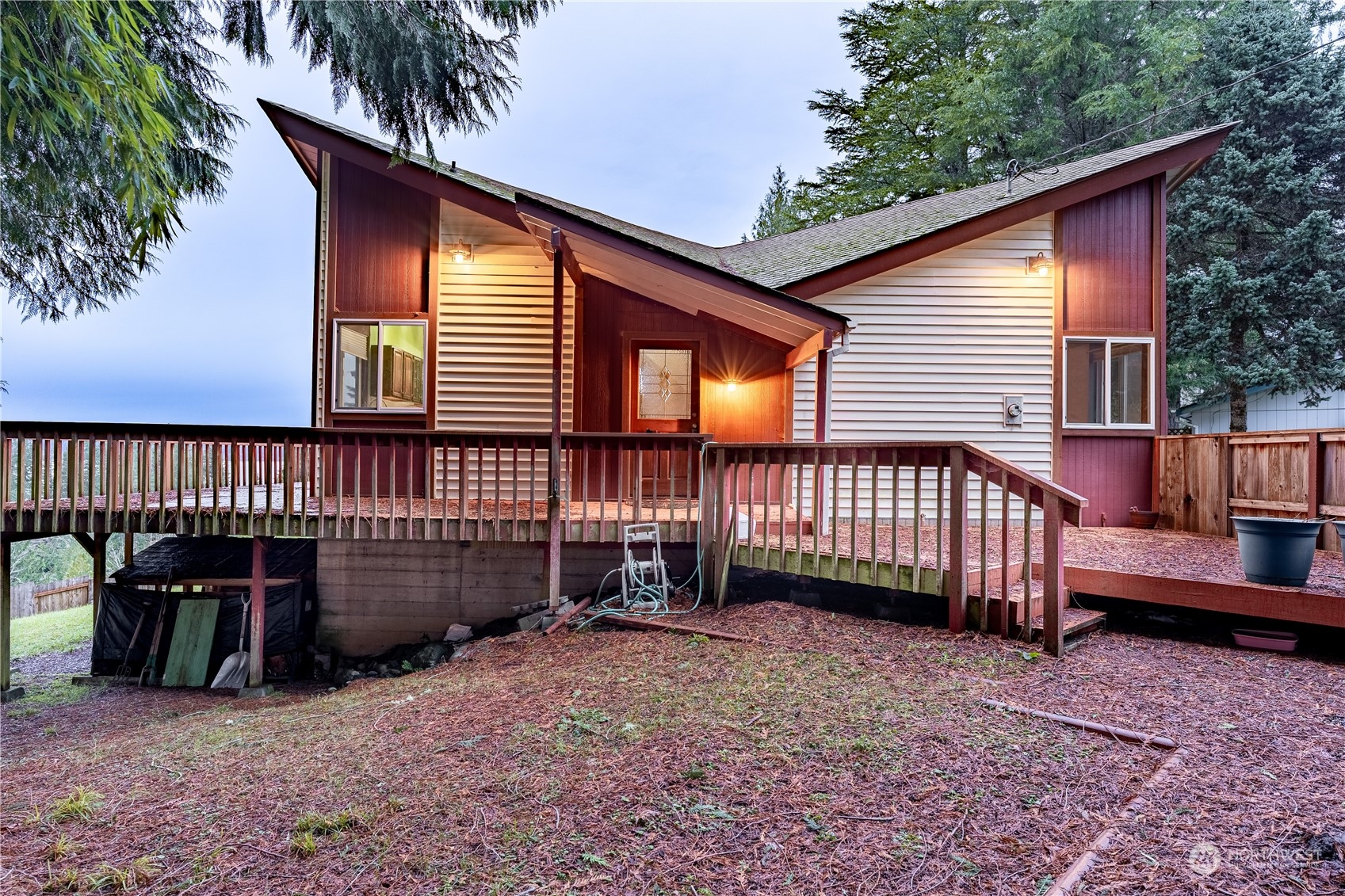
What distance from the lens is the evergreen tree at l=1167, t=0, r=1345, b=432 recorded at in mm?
12312

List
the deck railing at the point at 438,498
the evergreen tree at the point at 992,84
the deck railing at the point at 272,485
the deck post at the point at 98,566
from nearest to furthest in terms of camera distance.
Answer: the deck railing at the point at 438,498 < the deck railing at the point at 272,485 < the deck post at the point at 98,566 < the evergreen tree at the point at 992,84

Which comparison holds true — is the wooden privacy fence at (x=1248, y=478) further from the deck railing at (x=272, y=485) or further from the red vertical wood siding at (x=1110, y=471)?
the deck railing at (x=272, y=485)

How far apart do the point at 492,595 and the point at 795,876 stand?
19.7ft

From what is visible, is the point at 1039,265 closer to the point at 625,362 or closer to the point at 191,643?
the point at 625,362

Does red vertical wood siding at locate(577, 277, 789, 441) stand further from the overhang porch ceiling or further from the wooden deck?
the wooden deck

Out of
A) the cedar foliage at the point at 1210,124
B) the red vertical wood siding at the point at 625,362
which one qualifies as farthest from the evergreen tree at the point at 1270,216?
the red vertical wood siding at the point at 625,362

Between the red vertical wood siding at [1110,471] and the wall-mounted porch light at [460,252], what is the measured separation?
7764 millimetres

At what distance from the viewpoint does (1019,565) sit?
504 centimetres

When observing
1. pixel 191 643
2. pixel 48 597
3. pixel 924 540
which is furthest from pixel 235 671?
pixel 48 597

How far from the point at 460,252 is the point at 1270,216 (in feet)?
51.4

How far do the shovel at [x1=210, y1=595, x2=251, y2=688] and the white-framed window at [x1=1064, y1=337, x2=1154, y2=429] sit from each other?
10.7m

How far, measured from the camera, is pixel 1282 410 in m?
15.8

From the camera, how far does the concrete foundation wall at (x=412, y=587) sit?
7508mm

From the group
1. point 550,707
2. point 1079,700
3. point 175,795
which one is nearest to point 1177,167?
point 1079,700
